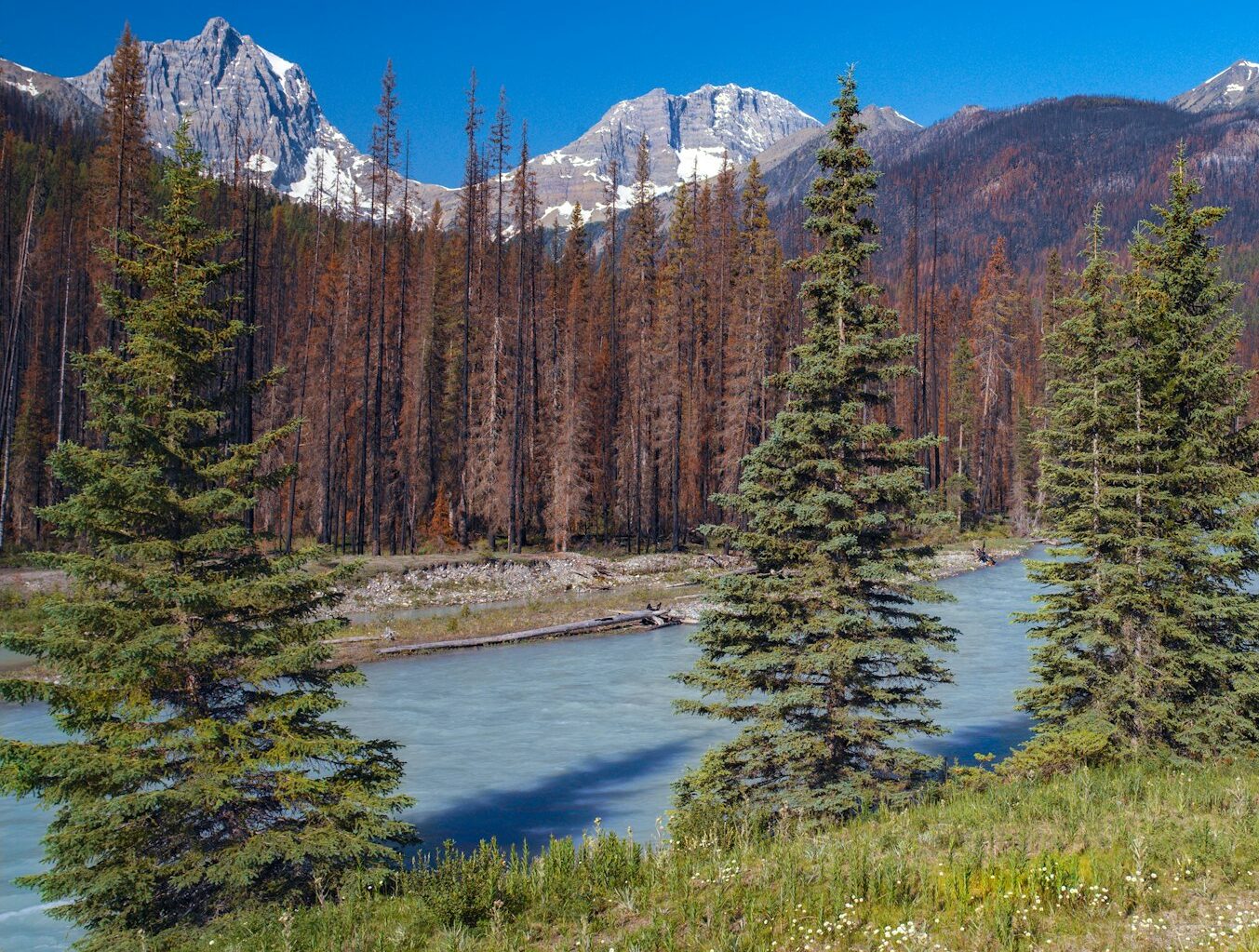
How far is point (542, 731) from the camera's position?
1995cm

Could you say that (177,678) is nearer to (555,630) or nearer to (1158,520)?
(1158,520)

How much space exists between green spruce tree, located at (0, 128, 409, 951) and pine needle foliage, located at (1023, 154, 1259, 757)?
10.4 meters

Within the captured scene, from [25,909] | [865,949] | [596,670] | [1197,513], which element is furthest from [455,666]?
[865,949]

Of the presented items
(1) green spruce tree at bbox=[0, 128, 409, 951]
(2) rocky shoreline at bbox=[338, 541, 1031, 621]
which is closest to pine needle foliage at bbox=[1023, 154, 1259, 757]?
(1) green spruce tree at bbox=[0, 128, 409, 951]

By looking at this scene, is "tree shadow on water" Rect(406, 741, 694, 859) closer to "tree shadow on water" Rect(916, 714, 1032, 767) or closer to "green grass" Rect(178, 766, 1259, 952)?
"green grass" Rect(178, 766, 1259, 952)

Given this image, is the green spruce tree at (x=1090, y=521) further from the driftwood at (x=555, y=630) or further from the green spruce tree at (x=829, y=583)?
the driftwood at (x=555, y=630)

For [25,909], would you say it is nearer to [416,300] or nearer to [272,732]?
[272,732]

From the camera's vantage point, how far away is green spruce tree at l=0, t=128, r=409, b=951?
29.2 feet

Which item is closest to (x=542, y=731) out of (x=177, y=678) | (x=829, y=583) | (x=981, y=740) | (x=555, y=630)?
(x=981, y=740)

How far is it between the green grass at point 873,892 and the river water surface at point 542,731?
492 centimetres

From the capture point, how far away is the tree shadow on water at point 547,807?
14062 mm

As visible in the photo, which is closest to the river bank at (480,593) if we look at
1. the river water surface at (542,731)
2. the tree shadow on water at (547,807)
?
the river water surface at (542,731)

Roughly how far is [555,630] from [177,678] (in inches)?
804

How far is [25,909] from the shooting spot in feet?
38.1
